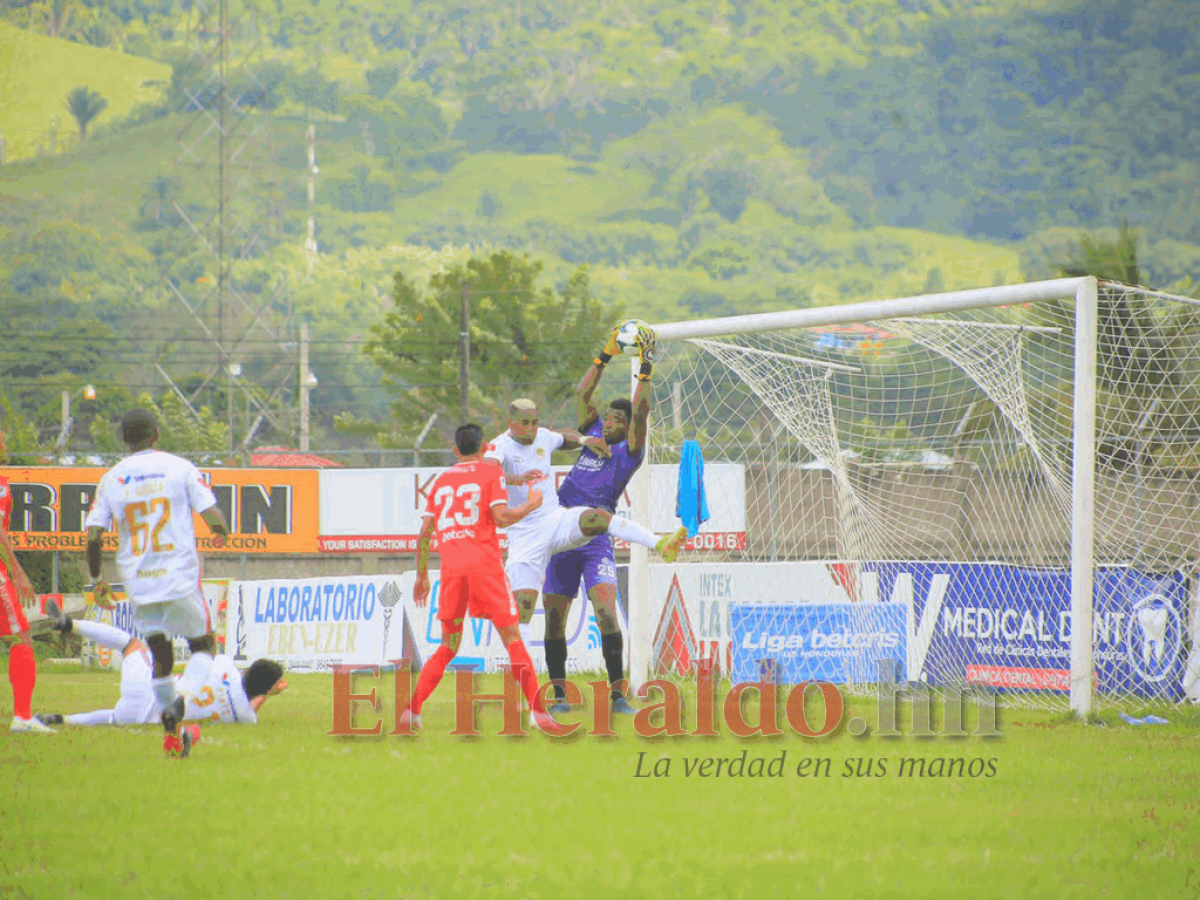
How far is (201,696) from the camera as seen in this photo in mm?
9492

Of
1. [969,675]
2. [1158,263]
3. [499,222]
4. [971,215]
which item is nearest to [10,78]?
[499,222]

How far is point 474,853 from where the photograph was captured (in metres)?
5.30

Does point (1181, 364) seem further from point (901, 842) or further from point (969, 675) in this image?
point (901, 842)

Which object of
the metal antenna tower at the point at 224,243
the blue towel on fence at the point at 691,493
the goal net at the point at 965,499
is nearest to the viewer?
the blue towel on fence at the point at 691,493

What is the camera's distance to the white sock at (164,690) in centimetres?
780

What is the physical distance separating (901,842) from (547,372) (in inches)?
2197

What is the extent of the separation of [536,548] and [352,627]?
9695 mm

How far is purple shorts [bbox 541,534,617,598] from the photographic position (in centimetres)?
1041

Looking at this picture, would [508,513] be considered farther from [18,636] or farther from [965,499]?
[965,499]

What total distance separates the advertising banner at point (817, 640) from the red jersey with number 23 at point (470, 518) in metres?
5.98

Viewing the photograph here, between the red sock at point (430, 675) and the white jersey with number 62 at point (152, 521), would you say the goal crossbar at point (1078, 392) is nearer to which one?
the red sock at point (430, 675)

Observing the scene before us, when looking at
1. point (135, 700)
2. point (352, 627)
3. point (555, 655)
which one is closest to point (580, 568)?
point (555, 655)

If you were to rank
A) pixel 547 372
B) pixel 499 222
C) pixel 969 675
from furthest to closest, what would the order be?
pixel 499 222
pixel 547 372
pixel 969 675

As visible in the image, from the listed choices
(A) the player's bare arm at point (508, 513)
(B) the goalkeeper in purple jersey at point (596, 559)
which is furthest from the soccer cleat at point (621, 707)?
(A) the player's bare arm at point (508, 513)
